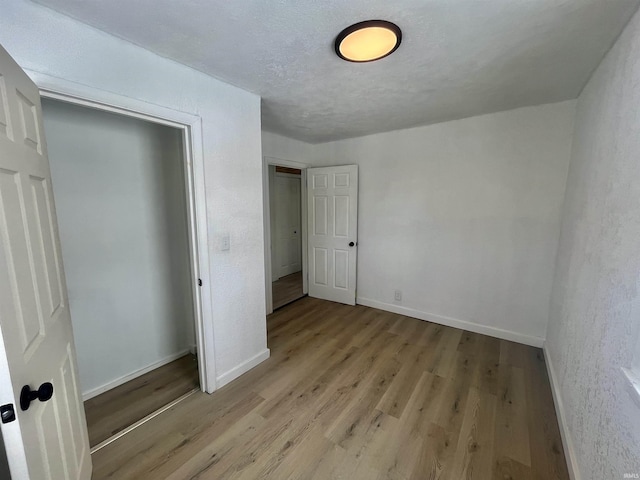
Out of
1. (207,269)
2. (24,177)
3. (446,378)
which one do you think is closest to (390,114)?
(207,269)

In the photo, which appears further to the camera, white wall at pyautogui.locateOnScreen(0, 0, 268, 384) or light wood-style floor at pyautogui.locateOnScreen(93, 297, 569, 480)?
light wood-style floor at pyautogui.locateOnScreen(93, 297, 569, 480)

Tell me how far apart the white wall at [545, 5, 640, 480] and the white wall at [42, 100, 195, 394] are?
286cm

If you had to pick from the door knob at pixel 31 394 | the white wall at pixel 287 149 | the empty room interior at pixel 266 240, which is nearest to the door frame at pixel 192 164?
the empty room interior at pixel 266 240

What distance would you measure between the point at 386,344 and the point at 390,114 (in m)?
2.36

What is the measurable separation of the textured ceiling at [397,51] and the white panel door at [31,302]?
2.15 feet

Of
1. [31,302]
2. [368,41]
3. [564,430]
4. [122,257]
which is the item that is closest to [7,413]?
[31,302]

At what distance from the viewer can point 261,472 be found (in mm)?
1470

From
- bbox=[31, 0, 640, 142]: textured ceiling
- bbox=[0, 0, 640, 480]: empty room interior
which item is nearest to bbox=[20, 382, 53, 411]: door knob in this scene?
bbox=[0, 0, 640, 480]: empty room interior

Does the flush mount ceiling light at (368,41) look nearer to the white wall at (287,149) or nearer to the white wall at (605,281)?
the white wall at (605,281)

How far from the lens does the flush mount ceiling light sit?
1.31 meters

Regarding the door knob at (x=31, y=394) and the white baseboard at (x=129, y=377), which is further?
A: the white baseboard at (x=129, y=377)

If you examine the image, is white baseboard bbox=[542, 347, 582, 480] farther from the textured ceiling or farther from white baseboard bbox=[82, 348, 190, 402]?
white baseboard bbox=[82, 348, 190, 402]

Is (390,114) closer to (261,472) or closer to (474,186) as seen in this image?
(474,186)

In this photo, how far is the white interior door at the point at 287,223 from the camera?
5176 millimetres
